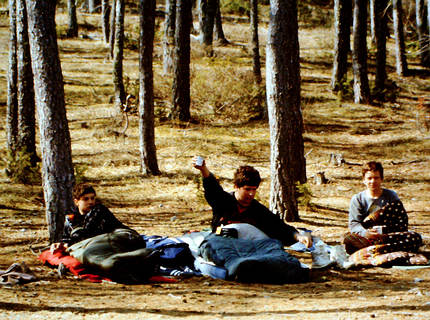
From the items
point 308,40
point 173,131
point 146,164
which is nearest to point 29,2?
point 146,164

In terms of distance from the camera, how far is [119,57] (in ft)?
54.3

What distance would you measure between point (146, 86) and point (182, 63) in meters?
3.75

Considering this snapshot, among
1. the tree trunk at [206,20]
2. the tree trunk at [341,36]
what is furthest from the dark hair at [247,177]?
the tree trunk at [206,20]

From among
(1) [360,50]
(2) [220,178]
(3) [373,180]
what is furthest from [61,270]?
(1) [360,50]

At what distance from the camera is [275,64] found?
821 centimetres

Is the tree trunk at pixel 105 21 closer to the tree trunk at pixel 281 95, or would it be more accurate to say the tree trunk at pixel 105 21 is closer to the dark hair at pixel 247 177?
the tree trunk at pixel 281 95

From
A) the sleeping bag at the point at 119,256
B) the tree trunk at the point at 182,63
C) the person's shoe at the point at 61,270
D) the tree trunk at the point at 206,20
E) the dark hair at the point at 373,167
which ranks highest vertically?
the tree trunk at the point at 206,20

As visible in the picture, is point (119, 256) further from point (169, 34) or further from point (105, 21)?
point (105, 21)

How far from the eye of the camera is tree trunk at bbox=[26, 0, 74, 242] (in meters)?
6.72

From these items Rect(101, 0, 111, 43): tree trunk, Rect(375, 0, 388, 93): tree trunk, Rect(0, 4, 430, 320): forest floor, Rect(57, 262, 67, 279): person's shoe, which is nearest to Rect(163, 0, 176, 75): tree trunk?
Rect(0, 4, 430, 320): forest floor

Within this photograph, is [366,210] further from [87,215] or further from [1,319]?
[1,319]

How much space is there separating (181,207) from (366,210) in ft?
16.2

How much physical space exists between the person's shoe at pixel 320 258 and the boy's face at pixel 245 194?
106 centimetres

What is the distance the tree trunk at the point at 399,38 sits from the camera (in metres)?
21.8
